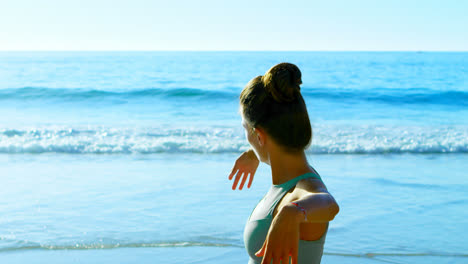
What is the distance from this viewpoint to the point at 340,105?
23.1 m

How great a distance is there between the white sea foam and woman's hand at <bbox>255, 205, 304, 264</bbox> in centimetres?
879

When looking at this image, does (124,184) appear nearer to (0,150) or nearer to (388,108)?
(0,150)

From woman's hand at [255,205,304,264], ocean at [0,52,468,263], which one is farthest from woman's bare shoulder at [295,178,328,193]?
ocean at [0,52,468,263]

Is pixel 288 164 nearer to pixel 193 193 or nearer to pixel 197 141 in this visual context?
pixel 193 193

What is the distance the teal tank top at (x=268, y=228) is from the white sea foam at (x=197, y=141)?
8.32 m

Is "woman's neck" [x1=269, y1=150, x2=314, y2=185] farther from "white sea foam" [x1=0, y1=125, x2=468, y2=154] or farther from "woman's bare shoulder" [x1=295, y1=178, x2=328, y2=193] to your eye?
"white sea foam" [x1=0, y1=125, x2=468, y2=154]

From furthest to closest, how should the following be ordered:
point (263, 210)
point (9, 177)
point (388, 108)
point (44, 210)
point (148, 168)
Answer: point (388, 108)
point (148, 168)
point (9, 177)
point (44, 210)
point (263, 210)

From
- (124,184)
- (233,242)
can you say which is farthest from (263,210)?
(124,184)

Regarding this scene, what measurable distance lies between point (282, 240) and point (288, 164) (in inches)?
21.3

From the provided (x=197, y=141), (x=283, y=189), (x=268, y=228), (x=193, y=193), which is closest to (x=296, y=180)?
(x=283, y=189)

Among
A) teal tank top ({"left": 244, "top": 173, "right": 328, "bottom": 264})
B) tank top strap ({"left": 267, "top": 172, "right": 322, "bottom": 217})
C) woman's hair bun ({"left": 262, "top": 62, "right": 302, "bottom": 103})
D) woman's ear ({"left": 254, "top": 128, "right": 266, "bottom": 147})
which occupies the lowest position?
teal tank top ({"left": 244, "top": 173, "right": 328, "bottom": 264})

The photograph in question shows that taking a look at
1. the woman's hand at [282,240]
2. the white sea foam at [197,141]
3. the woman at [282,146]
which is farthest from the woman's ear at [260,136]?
the white sea foam at [197,141]

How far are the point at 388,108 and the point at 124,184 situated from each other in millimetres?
17139

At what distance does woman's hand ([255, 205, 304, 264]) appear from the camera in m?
1.46
